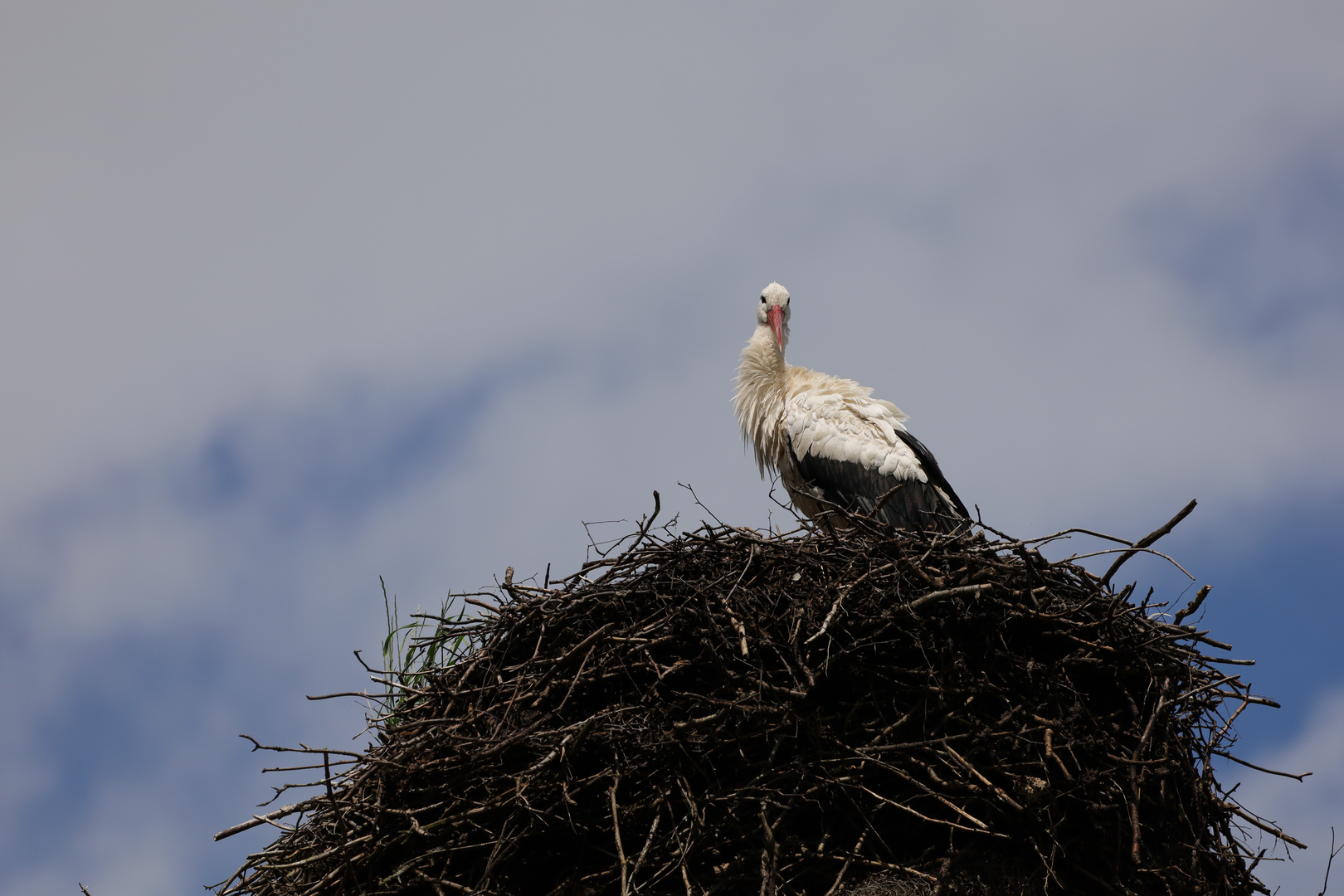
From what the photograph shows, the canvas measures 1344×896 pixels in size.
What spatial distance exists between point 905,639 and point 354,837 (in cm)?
226

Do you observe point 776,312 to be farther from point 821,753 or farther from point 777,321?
point 821,753

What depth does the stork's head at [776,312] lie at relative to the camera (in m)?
7.62

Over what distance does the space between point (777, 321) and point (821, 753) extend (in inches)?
166

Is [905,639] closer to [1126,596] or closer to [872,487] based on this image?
[1126,596]

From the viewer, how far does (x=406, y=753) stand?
4203 millimetres

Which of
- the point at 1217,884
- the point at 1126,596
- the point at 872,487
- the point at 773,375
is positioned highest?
the point at 773,375

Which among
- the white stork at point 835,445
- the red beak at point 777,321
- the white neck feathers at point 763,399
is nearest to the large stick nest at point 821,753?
the white stork at point 835,445

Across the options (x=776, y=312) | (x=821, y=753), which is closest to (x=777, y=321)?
(x=776, y=312)

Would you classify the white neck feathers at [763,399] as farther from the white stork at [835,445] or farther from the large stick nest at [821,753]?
the large stick nest at [821,753]

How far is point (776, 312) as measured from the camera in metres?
7.68


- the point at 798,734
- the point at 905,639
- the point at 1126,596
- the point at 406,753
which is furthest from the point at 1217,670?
the point at 406,753

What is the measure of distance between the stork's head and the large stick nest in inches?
130

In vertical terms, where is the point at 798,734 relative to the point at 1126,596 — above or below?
below

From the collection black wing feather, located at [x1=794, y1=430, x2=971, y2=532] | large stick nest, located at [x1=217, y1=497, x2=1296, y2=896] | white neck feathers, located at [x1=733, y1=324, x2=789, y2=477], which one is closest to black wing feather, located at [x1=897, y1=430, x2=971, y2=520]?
black wing feather, located at [x1=794, y1=430, x2=971, y2=532]
